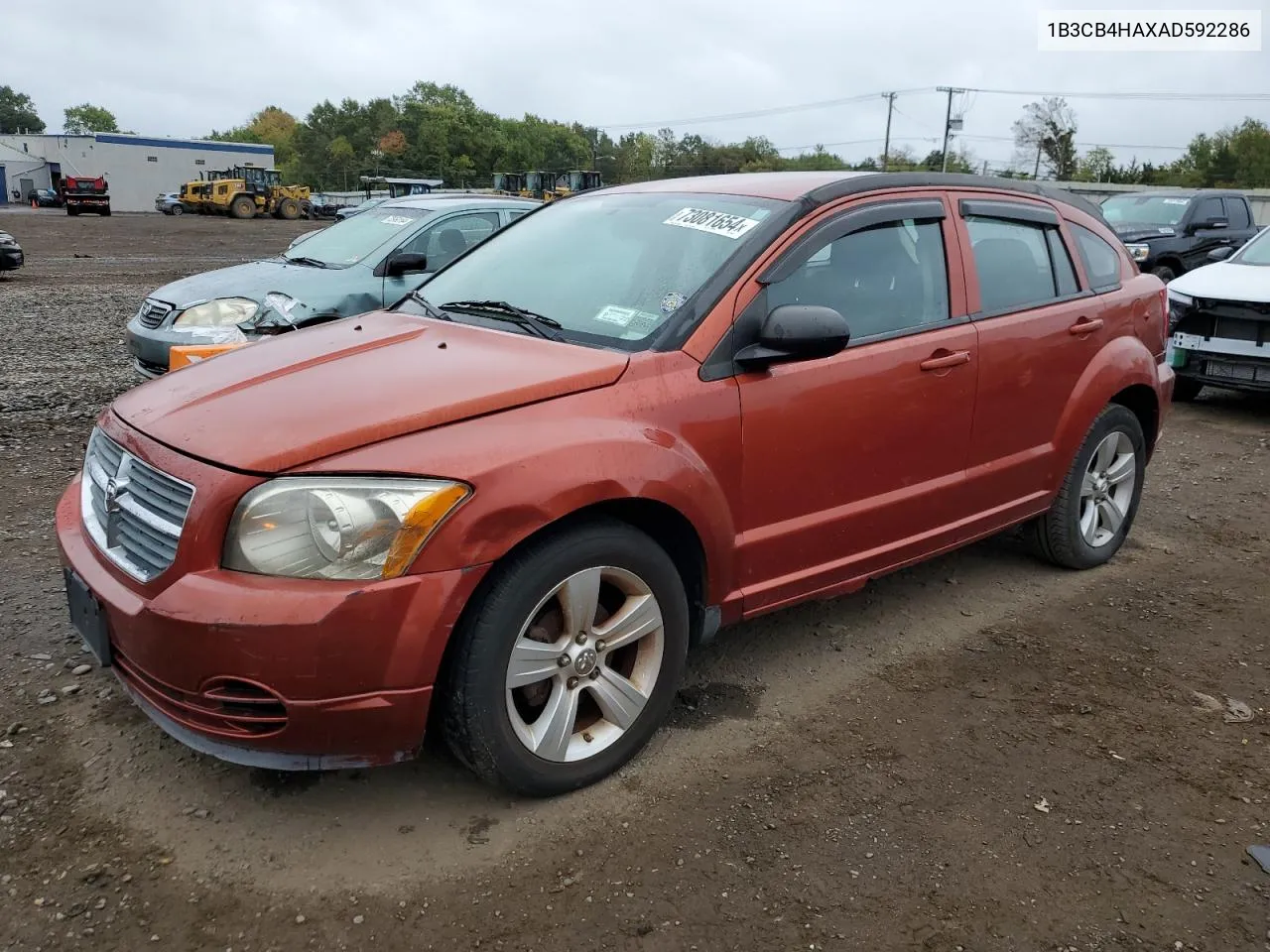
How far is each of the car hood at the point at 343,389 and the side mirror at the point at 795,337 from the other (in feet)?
1.45

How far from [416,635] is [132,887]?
0.95 metres

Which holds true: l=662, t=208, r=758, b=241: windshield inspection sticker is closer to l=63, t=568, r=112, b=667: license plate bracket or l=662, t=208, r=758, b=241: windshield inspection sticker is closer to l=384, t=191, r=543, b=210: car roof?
l=63, t=568, r=112, b=667: license plate bracket

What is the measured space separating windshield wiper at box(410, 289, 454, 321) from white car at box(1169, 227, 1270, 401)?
664 centimetres

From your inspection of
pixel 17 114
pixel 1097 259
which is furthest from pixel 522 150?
pixel 1097 259

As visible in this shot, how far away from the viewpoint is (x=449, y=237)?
758 cm

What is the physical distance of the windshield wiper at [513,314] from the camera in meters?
3.14

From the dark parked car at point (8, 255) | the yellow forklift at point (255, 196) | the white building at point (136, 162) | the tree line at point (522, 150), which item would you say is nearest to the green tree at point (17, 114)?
the tree line at point (522, 150)

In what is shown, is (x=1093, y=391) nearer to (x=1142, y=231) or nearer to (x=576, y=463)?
(x=576, y=463)

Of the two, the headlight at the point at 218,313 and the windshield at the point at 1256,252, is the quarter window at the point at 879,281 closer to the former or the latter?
the headlight at the point at 218,313

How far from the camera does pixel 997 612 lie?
13.7ft

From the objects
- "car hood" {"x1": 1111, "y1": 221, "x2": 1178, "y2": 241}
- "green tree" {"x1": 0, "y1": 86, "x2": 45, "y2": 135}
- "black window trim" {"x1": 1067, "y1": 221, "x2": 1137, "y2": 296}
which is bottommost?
"black window trim" {"x1": 1067, "y1": 221, "x2": 1137, "y2": 296}

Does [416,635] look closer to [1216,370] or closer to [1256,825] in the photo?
[1256,825]

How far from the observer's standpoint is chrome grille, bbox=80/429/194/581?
2441 mm

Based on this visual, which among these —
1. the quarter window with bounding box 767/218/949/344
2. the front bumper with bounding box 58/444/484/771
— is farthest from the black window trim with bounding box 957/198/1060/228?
the front bumper with bounding box 58/444/484/771
